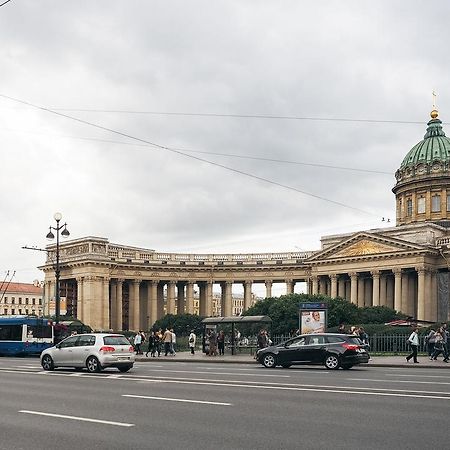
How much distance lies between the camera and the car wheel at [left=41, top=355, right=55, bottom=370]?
2953 cm

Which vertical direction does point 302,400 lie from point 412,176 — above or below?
below

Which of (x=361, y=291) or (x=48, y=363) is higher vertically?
(x=361, y=291)

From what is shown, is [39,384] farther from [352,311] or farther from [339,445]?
[352,311]

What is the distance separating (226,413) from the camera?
1473 cm

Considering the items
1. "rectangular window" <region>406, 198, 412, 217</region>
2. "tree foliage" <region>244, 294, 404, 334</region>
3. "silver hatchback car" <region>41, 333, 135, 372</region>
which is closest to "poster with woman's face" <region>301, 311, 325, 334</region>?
"silver hatchback car" <region>41, 333, 135, 372</region>

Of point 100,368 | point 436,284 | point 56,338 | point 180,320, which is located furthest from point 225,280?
point 100,368

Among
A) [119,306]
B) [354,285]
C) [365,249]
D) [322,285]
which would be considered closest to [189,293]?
[119,306]

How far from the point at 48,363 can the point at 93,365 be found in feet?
9.00

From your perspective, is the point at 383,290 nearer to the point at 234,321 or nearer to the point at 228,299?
the point at 228,299

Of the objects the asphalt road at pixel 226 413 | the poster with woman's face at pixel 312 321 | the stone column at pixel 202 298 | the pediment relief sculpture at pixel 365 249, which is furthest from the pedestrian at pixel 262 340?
the stone column at pixel 202 298

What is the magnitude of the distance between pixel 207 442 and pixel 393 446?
2939 millimetres

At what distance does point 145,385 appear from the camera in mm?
21719

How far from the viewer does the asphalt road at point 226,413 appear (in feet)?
38.0

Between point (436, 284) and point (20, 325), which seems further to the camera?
point (436, 284)
